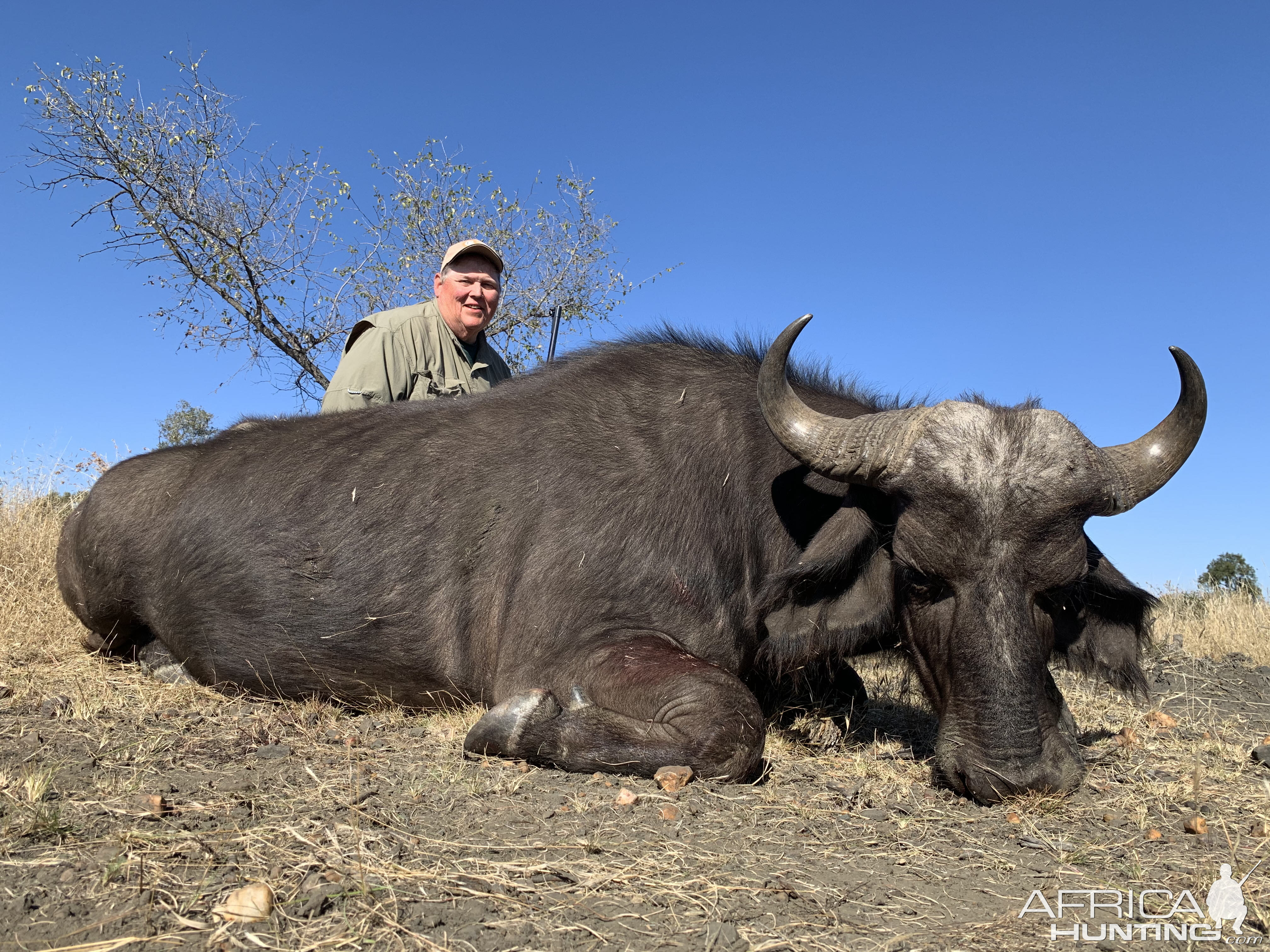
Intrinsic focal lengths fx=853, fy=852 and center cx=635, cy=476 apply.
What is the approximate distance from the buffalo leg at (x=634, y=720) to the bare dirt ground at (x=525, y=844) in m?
0.11

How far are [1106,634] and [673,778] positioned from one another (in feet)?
7.70

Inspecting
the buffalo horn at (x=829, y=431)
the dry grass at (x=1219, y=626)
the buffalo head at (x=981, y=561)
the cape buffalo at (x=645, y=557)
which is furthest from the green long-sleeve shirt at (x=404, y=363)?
the dry grass at (x=1219, y=626)

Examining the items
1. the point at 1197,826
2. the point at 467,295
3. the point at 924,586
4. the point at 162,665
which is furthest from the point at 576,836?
the point at 467,295

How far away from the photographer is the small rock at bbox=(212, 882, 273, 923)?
6.78 ft

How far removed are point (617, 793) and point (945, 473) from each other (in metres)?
1.83

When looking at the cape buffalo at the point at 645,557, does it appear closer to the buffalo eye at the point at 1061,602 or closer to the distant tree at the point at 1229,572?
the buffalo eye at the point at 1061,602

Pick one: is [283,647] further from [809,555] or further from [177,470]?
[809,555]

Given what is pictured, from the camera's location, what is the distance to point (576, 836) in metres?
2.72

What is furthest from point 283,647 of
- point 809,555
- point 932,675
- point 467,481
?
point 932,675

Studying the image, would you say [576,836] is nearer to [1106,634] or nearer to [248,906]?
[248,906]

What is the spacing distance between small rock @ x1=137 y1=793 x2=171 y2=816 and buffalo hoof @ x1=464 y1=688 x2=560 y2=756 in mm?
1204

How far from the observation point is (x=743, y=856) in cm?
264

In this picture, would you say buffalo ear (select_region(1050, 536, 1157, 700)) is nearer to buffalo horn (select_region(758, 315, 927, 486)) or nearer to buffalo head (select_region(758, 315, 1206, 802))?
buffalo head (select_region(758, 315, 1206, 802))

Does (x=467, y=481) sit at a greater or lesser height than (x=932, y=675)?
greater
